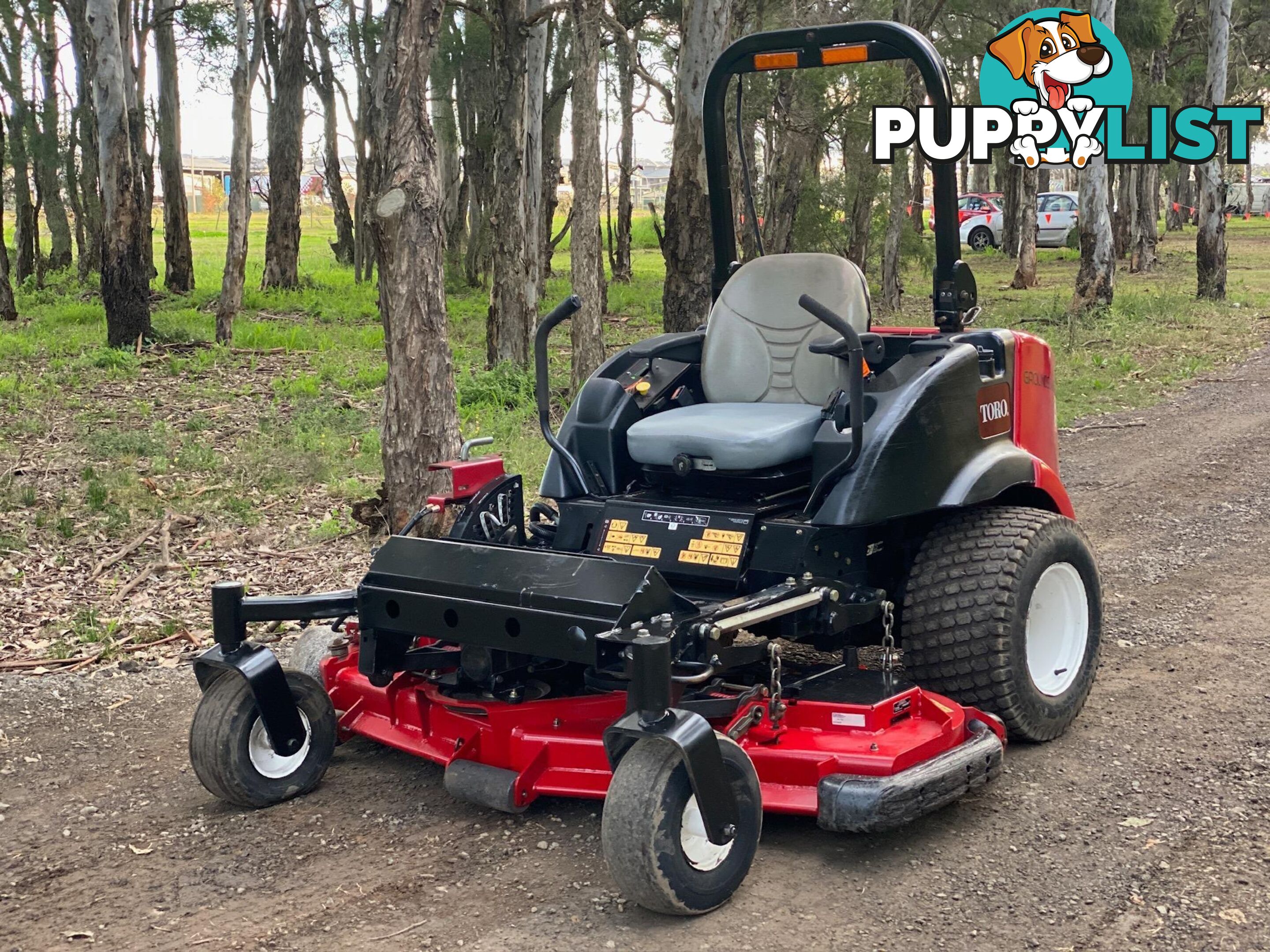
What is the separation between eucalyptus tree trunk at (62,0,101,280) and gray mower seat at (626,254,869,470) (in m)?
11.6

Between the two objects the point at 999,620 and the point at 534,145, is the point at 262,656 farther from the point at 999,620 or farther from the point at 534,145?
the point at 534,145

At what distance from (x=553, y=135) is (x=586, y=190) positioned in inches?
675

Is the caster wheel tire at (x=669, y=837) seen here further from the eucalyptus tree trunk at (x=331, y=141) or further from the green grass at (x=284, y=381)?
the eucalyptus tree trunk at (x=331, y=141)

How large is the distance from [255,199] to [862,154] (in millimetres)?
67773

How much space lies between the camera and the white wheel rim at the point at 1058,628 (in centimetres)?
482

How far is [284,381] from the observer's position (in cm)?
1292

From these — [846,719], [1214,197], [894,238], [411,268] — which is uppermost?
[1214,197]

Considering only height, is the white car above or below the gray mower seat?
above

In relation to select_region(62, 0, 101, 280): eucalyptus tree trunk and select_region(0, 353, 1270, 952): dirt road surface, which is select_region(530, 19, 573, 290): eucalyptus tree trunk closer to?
select_region(62, 0, 101, 280): eucalyptus tree trunk

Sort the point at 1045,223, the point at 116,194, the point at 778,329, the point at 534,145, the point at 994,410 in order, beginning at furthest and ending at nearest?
the point at 1045,223 → the point at 116,194 → the point at 534,145 → the point at 778,329 → the point at 994,410

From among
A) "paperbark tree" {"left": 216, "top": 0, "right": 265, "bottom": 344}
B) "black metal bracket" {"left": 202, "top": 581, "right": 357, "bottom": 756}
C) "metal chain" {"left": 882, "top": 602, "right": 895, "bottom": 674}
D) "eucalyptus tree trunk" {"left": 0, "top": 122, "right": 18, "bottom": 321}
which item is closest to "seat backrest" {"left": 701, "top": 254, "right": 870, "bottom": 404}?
"metal chain" {"left": 882, "top": 602, "right": 895, "bottom": 674}

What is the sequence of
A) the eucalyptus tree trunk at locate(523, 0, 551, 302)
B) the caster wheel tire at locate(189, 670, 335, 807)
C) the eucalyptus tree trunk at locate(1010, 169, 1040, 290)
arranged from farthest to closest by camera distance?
the eucalyptus tree trunk at locate(1010, 169, 1040, 290) < the eucalyptus tree trunk at locate(523, 0, 551, 302) < the caster wheel tire at locate(189, 670, 335, 807)

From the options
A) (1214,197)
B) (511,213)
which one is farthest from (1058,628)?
(1214,197)

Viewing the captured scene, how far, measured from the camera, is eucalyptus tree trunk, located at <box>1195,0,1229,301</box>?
1930 centimetres
